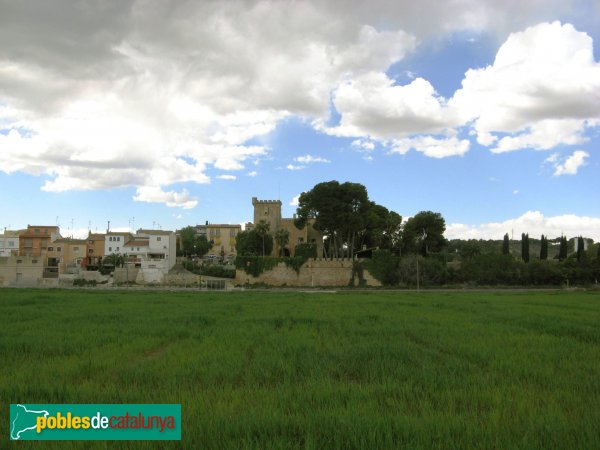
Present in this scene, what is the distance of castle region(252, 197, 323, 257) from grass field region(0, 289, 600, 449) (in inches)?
2546

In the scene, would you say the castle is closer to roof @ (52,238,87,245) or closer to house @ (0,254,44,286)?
roof @ (52,238,87,245)

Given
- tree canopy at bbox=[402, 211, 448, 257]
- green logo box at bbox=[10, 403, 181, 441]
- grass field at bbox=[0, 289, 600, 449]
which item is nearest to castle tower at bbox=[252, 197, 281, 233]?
tree canopy at bbox=[402, 211, 448, 257]

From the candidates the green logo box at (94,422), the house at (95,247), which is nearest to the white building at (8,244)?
the house at (95,247)

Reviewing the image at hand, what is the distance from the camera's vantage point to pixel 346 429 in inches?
165

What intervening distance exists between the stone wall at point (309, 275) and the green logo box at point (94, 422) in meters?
53.4

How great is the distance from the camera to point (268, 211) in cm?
7825

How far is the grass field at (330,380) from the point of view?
4129 mm

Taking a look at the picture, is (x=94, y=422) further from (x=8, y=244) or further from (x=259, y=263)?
(x=8, y=244)

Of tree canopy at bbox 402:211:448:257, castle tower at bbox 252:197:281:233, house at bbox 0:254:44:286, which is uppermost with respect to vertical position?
castle tower at bbox 252:197:281:233

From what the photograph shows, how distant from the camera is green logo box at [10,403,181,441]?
4.28m

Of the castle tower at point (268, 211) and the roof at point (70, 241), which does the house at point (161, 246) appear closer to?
the castle tower at point (268, 211)

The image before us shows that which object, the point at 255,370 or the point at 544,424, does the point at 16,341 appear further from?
the point at 544,424

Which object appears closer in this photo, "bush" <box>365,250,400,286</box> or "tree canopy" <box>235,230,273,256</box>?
"bush" <box>365,250,400,286</box>

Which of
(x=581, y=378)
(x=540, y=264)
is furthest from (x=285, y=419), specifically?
(x=540, y=264)
